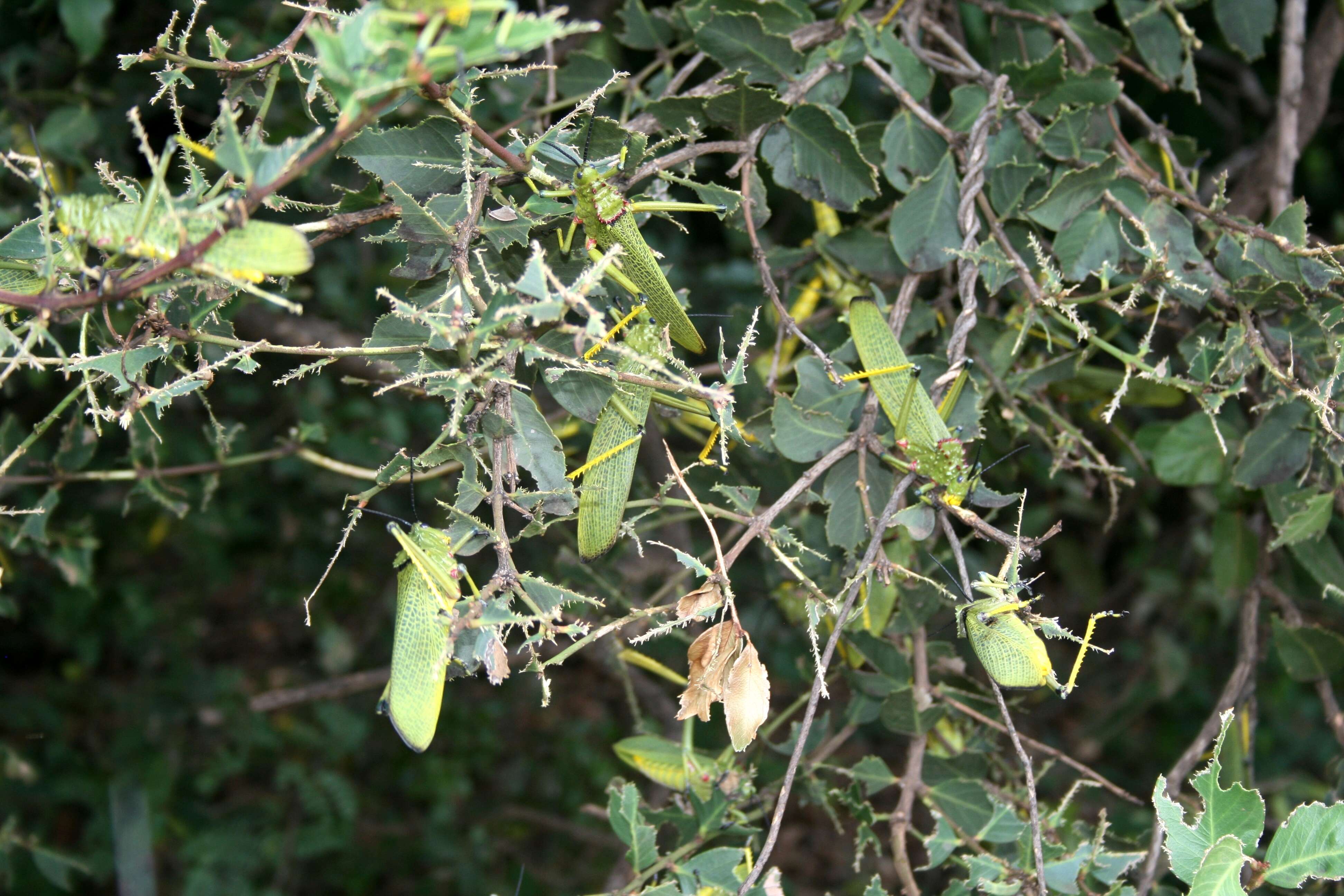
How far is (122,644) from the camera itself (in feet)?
6.76

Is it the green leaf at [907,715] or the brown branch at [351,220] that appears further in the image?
the green leaf at [907,715]

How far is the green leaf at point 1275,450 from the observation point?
839 millimetres

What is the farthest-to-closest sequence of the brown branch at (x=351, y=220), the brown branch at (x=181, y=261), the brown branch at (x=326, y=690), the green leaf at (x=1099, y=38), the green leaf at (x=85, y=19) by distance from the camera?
the brown branch at (x=326, y=690)
the green leaf at (x=85, y=19)
the green leaf at (x=1099, y=38)
the brown branch at (x=351, y=220)
the brown branch at (x=181, y=261)

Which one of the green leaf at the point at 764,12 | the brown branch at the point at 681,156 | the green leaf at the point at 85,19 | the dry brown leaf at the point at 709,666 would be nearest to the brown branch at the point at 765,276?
the brown branch at the point at 681,156

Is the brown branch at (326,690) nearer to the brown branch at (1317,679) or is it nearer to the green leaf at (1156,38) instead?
the brown branch at (1317,679)

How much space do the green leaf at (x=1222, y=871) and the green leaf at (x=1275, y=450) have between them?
37 cm

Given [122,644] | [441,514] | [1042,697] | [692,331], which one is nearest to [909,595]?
[692,331]

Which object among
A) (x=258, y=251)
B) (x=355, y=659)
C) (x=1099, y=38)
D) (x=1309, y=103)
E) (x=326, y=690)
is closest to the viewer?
(x=258, y=251)

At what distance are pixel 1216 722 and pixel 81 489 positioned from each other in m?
1.73

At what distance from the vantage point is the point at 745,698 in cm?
59

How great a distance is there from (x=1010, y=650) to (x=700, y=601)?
0.19m

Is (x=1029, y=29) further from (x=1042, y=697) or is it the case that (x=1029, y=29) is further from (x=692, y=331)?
(x=1042, y=697)

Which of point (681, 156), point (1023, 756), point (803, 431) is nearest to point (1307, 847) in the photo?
point (1023, 756)

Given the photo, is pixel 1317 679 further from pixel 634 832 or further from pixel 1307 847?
pixel 634 832
